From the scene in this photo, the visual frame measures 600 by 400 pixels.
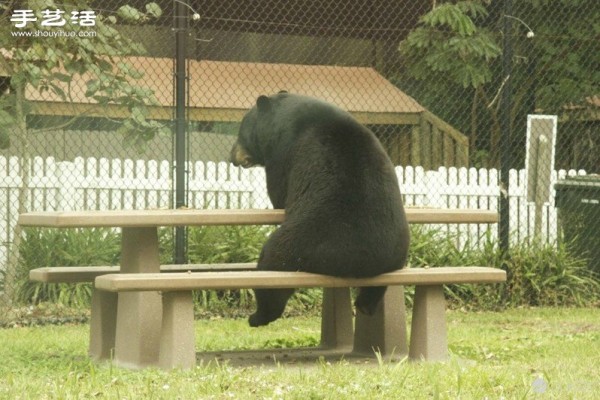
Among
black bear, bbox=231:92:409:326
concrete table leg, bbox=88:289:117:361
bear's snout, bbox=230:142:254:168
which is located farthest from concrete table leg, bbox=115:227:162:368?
bear's snout, bbox=230:142:254:168

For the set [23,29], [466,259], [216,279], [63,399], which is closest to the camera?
[63,399]

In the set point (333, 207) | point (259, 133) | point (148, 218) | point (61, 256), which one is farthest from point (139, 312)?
point (61, 256)

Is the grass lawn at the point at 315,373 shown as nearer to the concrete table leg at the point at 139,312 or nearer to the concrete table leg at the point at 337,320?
the concrete table leg at the point at 139,312

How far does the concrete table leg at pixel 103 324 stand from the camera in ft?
23.5

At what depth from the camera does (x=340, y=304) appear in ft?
25.3

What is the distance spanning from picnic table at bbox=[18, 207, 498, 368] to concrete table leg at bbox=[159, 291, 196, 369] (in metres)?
0.27

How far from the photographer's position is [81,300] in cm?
1005

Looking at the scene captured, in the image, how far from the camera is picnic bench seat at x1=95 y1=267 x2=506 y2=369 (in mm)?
6120

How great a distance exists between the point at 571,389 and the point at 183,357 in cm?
206

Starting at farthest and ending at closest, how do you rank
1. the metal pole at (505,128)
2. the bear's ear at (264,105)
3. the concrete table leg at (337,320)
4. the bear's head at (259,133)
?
the metal pole at (505,128)
the concrete table leg at (337,320)
the bear's ear at (264,105)
the bear's head at (259,133)

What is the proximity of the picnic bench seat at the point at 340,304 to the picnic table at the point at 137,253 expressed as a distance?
4.3 inches

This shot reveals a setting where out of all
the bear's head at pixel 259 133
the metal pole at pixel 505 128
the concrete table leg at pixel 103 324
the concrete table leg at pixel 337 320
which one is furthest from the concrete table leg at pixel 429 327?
the metal pole at pixel 505 128

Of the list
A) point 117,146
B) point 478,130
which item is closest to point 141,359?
point 117,146

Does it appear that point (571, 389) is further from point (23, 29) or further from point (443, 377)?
point (23, 29)
